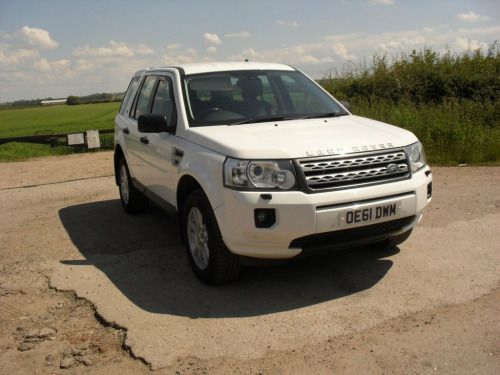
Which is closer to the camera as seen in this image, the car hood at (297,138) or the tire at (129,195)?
the car hood at (297,138)

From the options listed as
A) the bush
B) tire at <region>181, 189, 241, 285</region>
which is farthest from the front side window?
the bush

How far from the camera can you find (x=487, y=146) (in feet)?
32.0

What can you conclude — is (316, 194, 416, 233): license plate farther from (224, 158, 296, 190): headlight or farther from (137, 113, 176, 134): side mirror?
(137, 113, 176, 134): side mirror

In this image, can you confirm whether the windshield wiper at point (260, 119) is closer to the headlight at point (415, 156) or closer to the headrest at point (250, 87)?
the headrest at point (250, 87)

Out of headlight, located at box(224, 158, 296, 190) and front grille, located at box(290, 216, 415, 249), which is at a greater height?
headlight, located at box(224, 158, 296, 190)

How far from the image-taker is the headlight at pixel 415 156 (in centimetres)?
427

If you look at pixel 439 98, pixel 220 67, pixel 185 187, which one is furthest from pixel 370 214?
pixel 439 98

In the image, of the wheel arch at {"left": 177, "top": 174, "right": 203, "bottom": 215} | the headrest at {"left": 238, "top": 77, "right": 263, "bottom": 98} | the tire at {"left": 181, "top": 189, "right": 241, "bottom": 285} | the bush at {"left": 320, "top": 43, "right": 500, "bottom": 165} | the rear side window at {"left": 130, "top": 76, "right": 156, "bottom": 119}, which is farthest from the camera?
the bush at {"left": 320, "top": 43, "right": 500, "bottom": 165}

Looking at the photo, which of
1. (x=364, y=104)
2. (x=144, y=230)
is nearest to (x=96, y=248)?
(x=144, y=230)

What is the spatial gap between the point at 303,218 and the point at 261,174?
0.45m

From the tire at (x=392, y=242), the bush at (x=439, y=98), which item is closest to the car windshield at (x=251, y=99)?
the tire at (x=392, y=242)

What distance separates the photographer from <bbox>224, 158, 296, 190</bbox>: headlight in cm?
376

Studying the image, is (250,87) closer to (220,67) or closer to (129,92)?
(220,67)

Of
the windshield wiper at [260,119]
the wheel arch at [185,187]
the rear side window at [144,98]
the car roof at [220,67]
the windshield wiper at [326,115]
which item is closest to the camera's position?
the wheel arch at [185,187]
